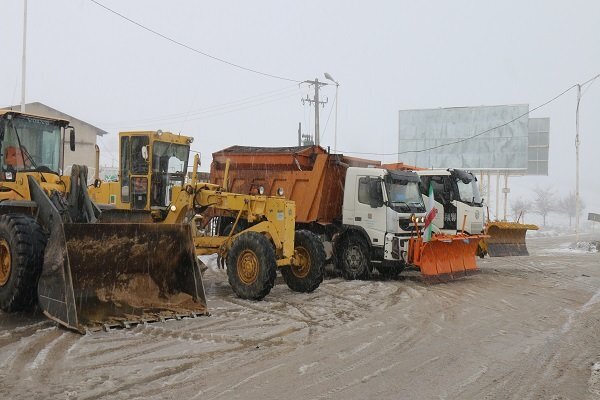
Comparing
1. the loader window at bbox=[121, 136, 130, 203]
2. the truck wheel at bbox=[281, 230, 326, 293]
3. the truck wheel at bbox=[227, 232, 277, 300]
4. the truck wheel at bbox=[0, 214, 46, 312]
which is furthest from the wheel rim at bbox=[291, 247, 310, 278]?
the truck wheel at bbox=[0, 214, 46, 312]

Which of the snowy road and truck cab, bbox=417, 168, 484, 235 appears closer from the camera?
the snowy road

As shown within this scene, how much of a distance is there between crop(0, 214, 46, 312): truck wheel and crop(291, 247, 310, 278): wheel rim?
4502 mm

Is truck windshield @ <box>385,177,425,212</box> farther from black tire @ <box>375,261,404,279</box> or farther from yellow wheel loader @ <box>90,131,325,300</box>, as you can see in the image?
yellow wheel loader @ <box>90,131,325,300</box>

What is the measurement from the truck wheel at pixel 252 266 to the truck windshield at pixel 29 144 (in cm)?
311

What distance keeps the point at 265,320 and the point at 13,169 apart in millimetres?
4317

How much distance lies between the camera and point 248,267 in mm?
9383

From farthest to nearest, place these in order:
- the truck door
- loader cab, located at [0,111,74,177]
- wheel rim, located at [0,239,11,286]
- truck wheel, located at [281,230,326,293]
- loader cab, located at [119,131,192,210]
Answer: the truck door
loader cab, located at [119,131,192,210]
truck wheel, located at [281,230,326,293]
loader cab, located at [0,111,74,177]
wheel rim, located at [0,239,11,286]

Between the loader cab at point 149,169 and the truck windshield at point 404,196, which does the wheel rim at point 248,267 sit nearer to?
the loader cab at point 149,169

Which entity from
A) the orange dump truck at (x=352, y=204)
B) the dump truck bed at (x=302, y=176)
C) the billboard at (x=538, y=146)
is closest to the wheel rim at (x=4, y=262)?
the orange dump truck at (x=352, y=204)

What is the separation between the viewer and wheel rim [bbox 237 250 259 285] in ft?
30.4

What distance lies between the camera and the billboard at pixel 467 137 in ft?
136

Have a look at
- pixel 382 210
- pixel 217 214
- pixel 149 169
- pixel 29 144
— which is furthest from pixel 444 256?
pixel 29 144

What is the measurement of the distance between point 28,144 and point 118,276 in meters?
2.80

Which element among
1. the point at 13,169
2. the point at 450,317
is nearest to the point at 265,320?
the point at 450,317
